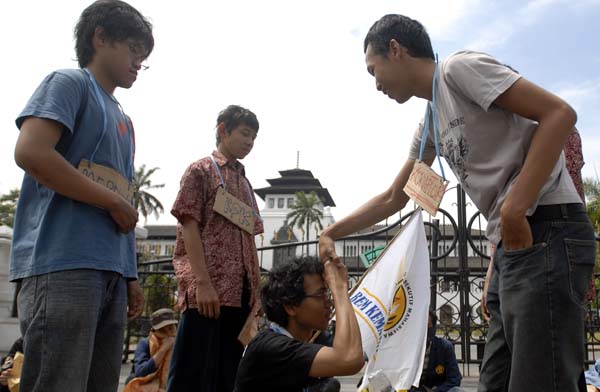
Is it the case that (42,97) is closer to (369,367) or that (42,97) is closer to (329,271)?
(329,271)

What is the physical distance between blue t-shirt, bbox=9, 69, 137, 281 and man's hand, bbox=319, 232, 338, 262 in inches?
32.0

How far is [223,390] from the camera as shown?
118 inches

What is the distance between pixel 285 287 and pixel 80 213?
3.05 feet

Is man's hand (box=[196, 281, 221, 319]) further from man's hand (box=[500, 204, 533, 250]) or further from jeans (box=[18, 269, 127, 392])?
man's hand (box=[500, 204, 533, 250])

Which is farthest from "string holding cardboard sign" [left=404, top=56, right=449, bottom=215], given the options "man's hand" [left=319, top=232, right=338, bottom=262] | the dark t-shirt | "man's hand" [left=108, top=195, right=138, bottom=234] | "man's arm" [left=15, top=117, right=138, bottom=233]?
"man's arm" [left=15, top=117, right=138, bottom=233]

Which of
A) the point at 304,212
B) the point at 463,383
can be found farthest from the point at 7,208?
the point at 463,383

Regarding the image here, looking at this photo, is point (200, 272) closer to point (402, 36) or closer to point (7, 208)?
point (402, 36)

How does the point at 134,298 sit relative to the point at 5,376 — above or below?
above

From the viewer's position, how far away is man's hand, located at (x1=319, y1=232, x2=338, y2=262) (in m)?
2.29

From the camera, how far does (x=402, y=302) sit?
122 inches

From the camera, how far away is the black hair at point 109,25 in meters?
2.21

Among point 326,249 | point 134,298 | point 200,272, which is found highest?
point 326,249

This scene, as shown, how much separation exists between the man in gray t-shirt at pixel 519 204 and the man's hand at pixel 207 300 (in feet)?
4.81

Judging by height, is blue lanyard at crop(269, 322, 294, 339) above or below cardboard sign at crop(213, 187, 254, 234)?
below
